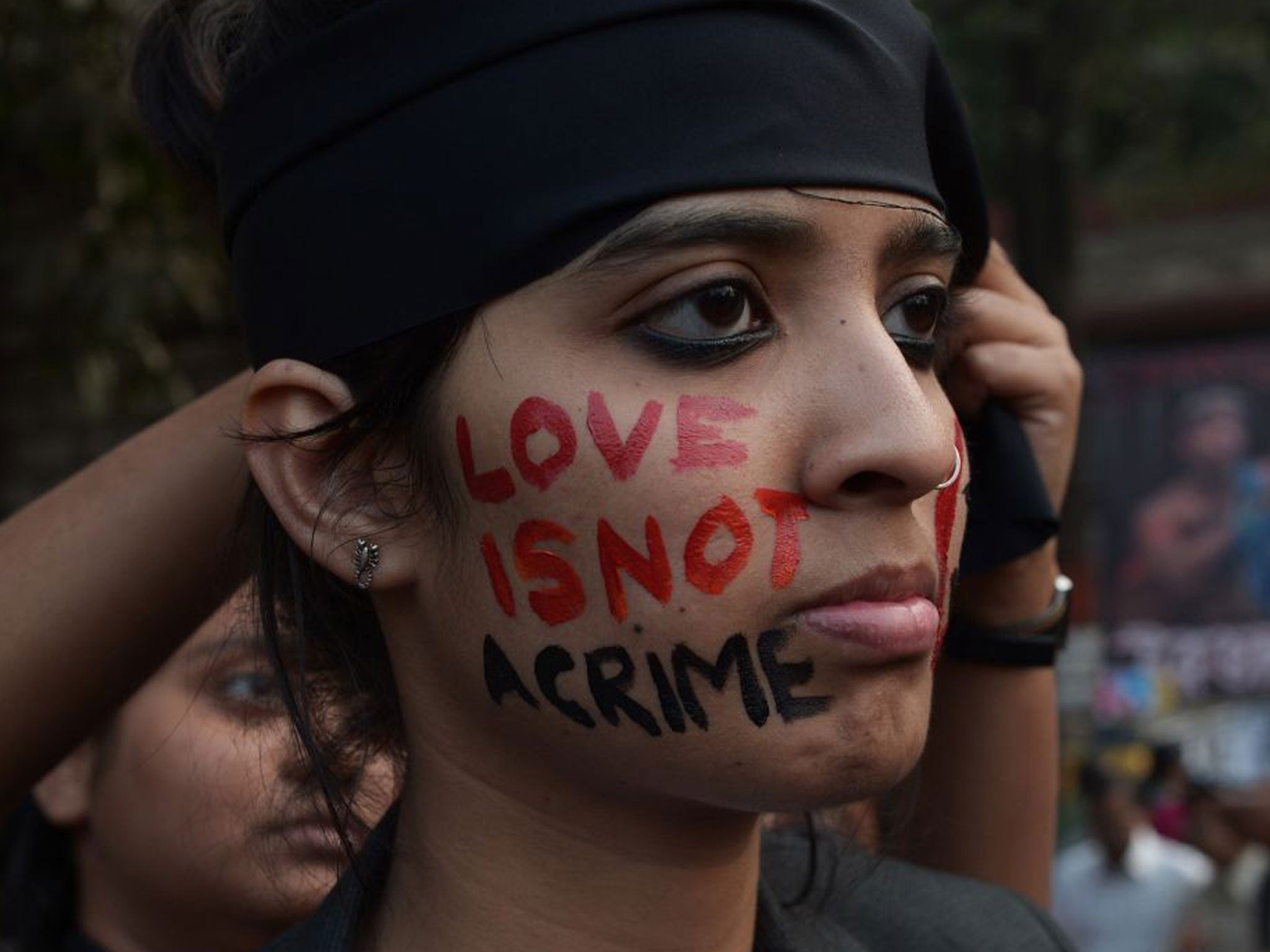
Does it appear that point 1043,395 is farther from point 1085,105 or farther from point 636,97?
point 1085,105

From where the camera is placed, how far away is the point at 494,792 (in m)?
1.98

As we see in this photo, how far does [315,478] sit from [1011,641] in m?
1.02

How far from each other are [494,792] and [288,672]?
Result: 1.48 ft

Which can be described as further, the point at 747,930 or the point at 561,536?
the point at 747,930

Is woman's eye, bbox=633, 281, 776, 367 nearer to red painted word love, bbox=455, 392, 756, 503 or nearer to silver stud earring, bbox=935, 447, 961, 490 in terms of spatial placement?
red painted word love, bbox=455, 392, 756, 503

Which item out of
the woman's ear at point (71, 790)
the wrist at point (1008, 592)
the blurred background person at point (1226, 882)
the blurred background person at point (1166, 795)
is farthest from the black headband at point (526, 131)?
the blurred background person at point (1166, 795)

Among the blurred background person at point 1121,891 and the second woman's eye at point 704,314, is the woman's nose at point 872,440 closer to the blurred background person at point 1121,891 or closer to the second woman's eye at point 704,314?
the second woman's eye at point 704,314

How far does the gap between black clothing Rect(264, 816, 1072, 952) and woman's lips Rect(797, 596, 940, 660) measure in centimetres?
55

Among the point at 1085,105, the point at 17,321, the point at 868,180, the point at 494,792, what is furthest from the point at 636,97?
the point at 1085,105

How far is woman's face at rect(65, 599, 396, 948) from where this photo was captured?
2777mm

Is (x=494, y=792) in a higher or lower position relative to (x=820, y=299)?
lower

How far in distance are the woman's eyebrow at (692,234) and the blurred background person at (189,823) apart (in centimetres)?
95

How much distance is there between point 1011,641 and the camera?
2.47 metres

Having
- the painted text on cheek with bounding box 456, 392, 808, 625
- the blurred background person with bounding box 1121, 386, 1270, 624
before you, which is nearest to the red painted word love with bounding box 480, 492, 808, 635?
the painted text on cheek with bounding box 456, 392, 808, 625
